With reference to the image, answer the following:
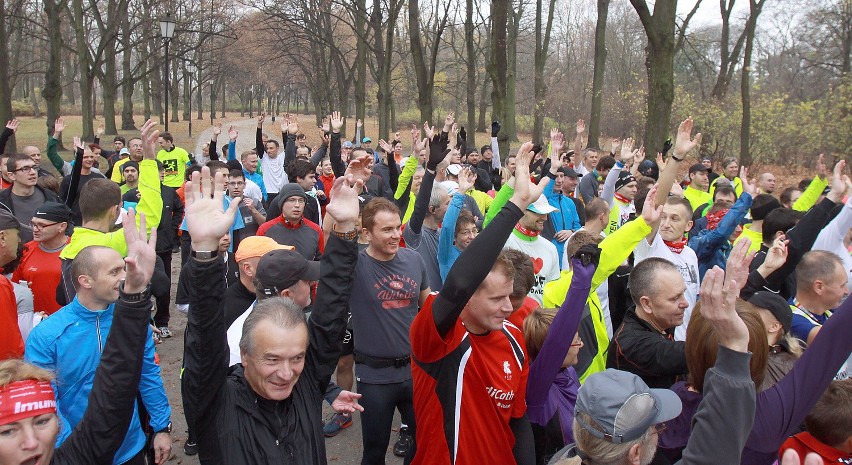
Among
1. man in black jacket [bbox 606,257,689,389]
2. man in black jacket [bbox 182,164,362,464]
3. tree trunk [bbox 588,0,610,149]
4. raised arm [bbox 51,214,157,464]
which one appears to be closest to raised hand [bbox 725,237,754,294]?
man in black jacket [bbox 606,257,689,389]

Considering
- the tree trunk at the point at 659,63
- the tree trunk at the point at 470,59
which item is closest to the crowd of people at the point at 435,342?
the tree trunk at the point at 659,63

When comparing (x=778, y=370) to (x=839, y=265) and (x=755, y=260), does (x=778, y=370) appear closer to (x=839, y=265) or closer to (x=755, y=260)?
(x=839, y=265)

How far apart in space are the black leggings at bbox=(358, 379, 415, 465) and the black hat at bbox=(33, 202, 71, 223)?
2.73 m

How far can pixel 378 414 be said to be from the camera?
158 inches

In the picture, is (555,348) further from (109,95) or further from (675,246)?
(109,95)

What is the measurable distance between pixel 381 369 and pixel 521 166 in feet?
5.96

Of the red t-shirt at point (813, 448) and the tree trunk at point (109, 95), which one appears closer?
the red t-shirt at point (813, 448)

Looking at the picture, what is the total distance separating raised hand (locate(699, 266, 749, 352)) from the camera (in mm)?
1978

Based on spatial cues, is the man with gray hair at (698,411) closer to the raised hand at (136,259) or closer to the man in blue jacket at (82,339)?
the raised hand at (136,259)

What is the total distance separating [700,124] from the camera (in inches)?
1087

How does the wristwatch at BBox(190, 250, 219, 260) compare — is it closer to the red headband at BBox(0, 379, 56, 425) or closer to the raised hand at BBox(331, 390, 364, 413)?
the red headband at BBox(0, 379, 56, 425)

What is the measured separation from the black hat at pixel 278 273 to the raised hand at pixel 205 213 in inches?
27.4

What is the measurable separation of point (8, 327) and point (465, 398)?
256 cm

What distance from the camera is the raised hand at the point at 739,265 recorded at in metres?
2.08
